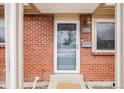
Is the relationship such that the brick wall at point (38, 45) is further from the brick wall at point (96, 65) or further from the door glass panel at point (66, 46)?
the brick wall at point (96, 65)

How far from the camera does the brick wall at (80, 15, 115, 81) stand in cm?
686

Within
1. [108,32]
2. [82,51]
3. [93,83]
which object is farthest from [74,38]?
[93,83]

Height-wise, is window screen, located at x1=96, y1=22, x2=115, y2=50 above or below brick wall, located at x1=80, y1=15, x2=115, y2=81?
above

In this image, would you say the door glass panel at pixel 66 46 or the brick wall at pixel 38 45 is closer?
the brick wall at pixel 38 45

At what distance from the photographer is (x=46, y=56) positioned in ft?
22.8

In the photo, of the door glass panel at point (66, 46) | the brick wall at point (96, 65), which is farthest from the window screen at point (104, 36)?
the door glass panel at point (66, 46)

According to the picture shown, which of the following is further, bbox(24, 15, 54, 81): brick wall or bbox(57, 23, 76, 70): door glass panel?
bbox(57, 23, 76, 70): door glass panel

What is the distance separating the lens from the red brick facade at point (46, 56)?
6.83 m

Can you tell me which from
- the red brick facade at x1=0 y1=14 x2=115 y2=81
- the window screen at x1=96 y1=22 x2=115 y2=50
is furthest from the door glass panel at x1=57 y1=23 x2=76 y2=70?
the window screen at x1=96 y1=22 x2=115 y2=50

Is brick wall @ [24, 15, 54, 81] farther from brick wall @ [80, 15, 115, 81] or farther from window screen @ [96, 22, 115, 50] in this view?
window screen @ [96, 22, 115, 50]

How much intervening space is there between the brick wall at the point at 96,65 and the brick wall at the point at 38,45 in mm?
1001

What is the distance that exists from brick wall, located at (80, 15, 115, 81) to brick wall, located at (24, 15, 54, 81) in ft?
3.28

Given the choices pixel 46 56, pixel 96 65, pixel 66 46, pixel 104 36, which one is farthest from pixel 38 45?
pixel 104 36
